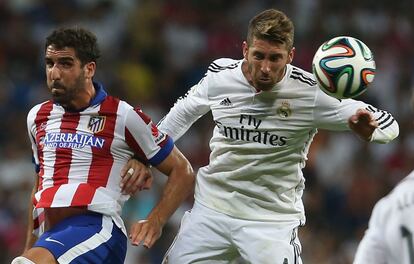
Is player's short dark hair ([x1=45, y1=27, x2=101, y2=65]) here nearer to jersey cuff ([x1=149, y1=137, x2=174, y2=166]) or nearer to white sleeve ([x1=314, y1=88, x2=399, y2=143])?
jersey cuff ([x1=149, y1=137, x2=174, y2=166])

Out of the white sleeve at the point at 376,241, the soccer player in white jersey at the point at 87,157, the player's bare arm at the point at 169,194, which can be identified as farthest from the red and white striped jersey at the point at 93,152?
the white sleeve at the point at 376,241

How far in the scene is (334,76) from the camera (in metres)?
6.34

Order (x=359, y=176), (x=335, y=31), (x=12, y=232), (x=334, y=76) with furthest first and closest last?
(x=335, y=31)
(x=359, y=176)
(x=12, y=232)
(x=334, y=76)

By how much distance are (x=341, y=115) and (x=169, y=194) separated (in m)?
1.11

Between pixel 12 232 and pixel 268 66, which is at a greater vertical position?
pixel 268 66

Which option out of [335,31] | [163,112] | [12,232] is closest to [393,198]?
[12,232]

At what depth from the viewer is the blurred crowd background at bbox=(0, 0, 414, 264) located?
11906 mm

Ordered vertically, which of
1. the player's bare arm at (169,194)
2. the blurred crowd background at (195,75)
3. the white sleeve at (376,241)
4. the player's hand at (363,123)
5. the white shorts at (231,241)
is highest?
the white sleeve at (376,241)

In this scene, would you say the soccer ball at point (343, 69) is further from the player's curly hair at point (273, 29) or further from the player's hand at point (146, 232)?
the player's hand at point (146, 232)

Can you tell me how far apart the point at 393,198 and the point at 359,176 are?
26.9ft

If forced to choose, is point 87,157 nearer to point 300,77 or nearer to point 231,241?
point 231,241

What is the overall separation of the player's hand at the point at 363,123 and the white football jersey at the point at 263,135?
275 mm

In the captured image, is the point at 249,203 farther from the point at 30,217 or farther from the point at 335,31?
the point at 335,31

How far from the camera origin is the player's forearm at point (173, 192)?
21.8 ft
